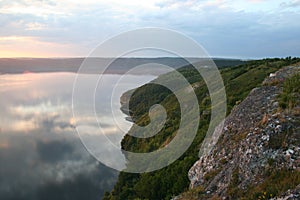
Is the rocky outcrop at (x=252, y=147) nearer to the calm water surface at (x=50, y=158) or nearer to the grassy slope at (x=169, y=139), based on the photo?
the grassy slope at (x=169, y=139)

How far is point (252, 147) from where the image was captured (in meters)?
14.7

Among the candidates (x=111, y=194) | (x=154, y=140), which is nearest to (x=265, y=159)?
(x=111, y=194)

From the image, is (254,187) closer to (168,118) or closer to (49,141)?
(168,118)

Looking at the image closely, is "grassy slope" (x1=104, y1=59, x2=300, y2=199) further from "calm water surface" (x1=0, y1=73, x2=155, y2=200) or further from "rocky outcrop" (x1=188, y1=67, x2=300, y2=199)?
"calm water surface" (x1=0, y1=73, x2=155, y2=200)

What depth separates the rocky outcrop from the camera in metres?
13.0

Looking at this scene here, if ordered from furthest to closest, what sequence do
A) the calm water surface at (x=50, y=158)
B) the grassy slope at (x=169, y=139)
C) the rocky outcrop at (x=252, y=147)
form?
the calm water surface at (x=50, y=158)
the grassy slope at (x=169, y=139)
the rocky outcrop at (x=252, y=147)

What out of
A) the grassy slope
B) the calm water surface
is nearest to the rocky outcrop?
the grassy slope

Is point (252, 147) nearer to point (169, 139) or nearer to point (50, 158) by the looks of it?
point (169, 139)

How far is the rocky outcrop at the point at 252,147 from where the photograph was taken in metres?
13.0

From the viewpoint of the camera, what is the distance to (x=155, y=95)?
142 m

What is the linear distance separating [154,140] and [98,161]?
17.4 m

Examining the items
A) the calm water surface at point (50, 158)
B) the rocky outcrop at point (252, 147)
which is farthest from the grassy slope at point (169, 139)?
the calm water surface at point (50, 158)

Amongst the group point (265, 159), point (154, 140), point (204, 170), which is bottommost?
point (154, 140)

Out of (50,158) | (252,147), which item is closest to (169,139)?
(50,158)
